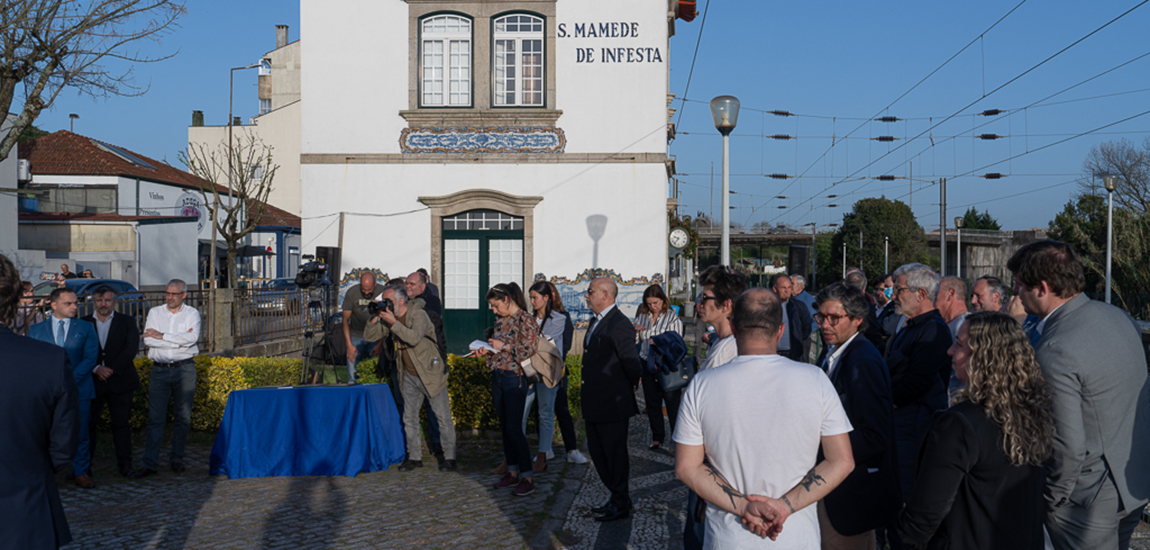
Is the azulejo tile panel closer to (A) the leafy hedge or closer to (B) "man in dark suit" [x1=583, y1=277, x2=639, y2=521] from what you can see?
(A) the leafy hedge

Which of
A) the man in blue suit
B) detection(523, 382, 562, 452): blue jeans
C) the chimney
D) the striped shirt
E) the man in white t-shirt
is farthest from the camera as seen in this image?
the chimney

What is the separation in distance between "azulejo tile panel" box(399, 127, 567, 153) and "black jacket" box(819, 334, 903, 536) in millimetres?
12223

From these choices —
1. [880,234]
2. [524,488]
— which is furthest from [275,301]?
[880,234]

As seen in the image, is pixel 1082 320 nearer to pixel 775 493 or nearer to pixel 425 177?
pixel 775 493

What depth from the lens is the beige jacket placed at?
7754 mm

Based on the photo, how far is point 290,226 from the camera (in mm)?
43281

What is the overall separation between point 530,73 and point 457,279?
4.21 meters

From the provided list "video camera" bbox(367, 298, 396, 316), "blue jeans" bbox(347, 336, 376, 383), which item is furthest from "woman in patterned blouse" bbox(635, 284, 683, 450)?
"blue jeans" bbox(347, 336, 376, 383)

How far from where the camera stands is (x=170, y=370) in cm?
805

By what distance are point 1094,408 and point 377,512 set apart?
5.08m

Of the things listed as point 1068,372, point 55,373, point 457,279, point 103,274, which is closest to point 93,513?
point 55,373

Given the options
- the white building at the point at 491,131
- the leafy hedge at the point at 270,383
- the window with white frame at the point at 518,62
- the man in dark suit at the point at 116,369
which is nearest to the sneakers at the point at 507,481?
the leafy hedge at the point at 270,383

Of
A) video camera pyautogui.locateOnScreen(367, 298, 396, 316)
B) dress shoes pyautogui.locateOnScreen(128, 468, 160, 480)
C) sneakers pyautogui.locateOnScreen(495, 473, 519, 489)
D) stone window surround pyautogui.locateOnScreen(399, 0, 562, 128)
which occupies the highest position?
stone window surround pyautogui.locateOnScreen(399, 0, 562, 128)

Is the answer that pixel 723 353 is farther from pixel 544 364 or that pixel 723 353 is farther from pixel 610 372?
pixel 544 364
